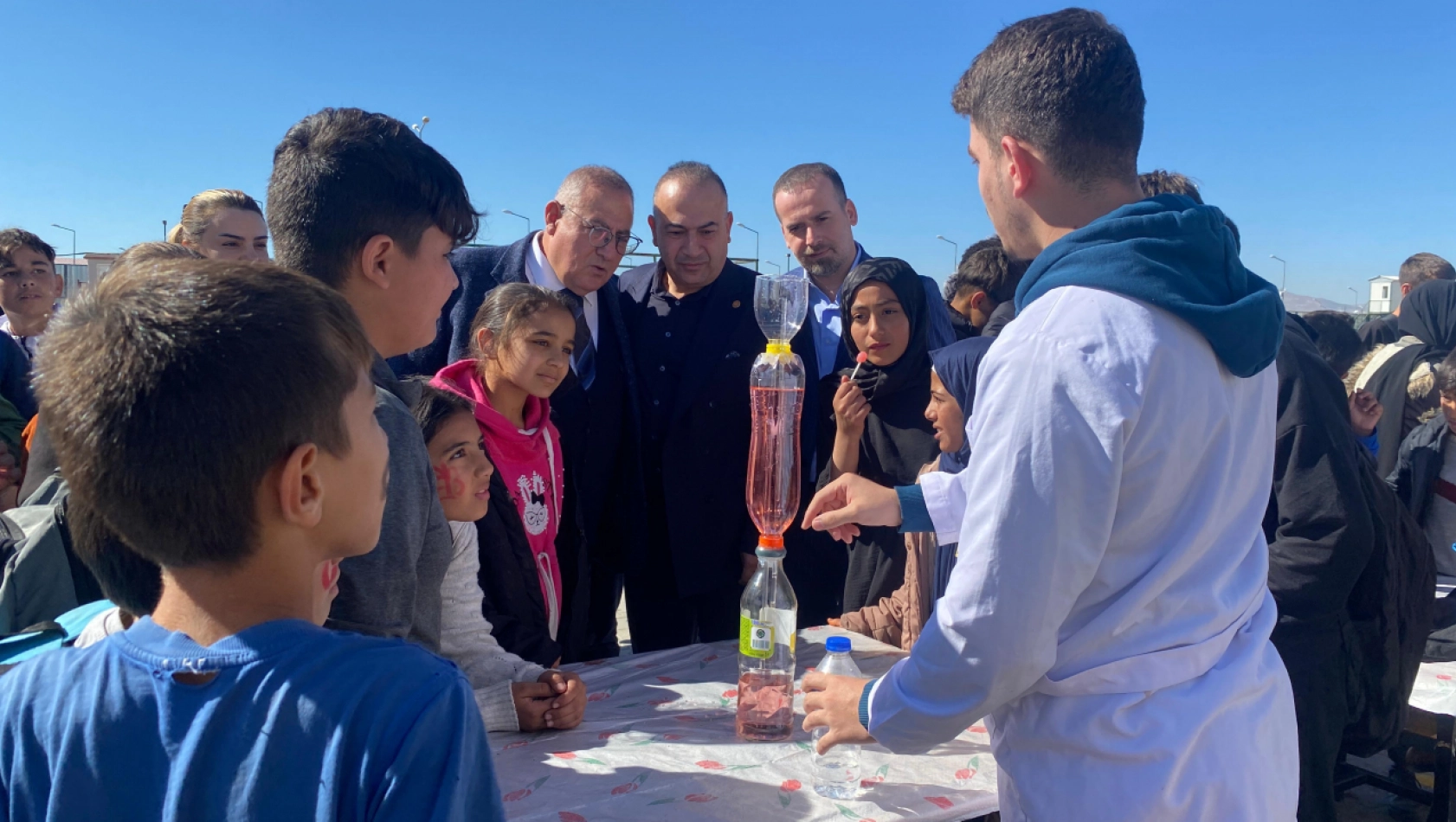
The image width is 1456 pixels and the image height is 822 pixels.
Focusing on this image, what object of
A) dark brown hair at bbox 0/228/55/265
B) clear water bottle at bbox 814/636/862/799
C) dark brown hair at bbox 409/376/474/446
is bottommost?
clear water bottle at bbox 814/636/862/799

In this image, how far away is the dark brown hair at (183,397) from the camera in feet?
2.94

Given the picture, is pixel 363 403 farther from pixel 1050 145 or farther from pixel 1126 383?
pixel 1050 145

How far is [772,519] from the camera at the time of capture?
234 cm

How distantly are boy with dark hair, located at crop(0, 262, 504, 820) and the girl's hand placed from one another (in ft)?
8.19

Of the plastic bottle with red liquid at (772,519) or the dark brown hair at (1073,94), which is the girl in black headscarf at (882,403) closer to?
the plastic bottle with red liquid at (772,519)

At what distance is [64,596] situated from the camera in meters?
2.32

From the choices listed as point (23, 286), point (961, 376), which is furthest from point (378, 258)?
point (23, 286)

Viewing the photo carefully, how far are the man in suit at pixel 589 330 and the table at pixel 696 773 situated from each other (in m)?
1.28

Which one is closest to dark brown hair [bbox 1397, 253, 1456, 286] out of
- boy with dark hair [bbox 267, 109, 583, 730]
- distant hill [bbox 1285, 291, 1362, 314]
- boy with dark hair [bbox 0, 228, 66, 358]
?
distant hill [bbox 1285, 291, 1362, 314]

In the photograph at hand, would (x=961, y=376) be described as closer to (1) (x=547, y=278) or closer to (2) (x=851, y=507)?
(2) (x=851, y=507)

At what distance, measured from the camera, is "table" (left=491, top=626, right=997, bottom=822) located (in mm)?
1727

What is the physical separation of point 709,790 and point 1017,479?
96cm

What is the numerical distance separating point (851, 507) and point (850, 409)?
1303mm

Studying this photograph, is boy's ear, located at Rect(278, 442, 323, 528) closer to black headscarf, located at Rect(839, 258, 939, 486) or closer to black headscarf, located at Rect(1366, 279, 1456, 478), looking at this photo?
black headscarf, located at Rect(839, 258, 939, 486)
